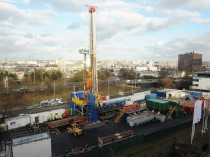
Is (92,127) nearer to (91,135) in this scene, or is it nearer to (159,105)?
(91,135)

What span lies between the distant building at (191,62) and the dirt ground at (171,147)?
100.0 m

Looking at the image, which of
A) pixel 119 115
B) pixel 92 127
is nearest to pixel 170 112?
pixel 119 115

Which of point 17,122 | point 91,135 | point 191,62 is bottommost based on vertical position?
point 91,135

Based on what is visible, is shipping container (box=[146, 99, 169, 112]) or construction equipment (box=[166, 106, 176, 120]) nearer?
construction equipment (box=[166, 106, 176, 120])

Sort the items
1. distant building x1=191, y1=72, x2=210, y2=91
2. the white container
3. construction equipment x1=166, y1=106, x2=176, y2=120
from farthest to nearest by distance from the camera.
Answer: distant building x1=191, y1=72, x2=210, y2=91
construction equipment x1=166, y1=106, x2=176, y2=120
the white container

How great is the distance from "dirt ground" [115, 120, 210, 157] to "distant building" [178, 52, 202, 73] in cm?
9997

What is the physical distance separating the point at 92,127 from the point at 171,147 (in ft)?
26.5

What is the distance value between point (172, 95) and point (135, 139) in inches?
893

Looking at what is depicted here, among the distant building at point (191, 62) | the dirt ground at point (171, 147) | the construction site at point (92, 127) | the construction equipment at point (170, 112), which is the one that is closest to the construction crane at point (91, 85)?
the construction site at point (92, 127)

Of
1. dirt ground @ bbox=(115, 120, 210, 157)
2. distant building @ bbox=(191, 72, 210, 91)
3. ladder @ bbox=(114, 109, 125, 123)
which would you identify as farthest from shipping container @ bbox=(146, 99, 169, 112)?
distant building @ bbox=(191, 72, 210, 91)

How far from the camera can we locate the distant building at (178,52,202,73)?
108750 mm

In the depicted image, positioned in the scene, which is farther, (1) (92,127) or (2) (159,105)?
(2) (159,105)

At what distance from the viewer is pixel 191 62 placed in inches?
4331

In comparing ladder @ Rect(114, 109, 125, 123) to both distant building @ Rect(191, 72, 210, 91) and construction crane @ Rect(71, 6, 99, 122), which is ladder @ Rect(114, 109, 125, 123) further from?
distant building @ Rect(191, 72, 210, 91)
